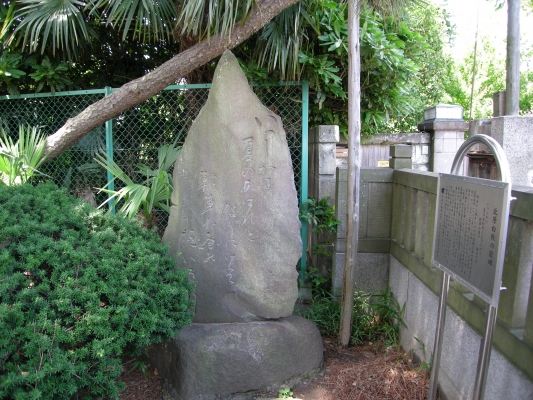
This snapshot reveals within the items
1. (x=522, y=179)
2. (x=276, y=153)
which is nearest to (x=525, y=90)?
(x=522, y=179)

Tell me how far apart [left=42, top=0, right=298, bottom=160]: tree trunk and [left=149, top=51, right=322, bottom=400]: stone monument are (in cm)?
98

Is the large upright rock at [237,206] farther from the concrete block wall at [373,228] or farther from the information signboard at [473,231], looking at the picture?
the information signboard at [473,231]

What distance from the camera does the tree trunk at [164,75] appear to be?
3.98m

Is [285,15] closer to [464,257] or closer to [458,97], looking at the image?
[464,257]

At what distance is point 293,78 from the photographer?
4.48 metres

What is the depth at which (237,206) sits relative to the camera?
322 cm

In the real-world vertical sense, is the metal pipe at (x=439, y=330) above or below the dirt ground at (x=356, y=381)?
above

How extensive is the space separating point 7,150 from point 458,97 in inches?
560

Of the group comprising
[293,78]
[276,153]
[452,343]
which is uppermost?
[293,78]

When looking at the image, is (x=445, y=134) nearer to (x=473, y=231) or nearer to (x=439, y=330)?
(x=439, y=330)

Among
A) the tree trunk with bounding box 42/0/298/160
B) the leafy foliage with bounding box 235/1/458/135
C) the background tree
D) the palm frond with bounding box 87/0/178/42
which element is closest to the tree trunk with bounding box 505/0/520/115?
the leafy foliage with bounding box 235/1/458/135

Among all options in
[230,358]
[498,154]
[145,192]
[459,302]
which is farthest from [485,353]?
[145,192]

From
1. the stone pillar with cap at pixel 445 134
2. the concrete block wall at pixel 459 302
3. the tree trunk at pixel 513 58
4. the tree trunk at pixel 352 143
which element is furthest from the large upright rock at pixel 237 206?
the tree trunk at pixel 513 58

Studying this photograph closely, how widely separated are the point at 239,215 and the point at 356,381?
1418mm
